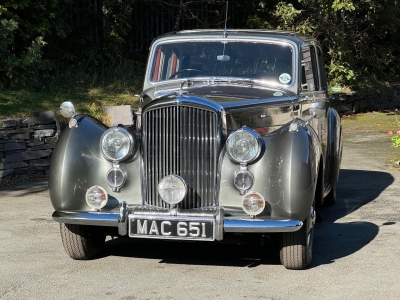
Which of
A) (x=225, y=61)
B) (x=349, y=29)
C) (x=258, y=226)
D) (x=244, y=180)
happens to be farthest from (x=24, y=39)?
(x=349, y=29)

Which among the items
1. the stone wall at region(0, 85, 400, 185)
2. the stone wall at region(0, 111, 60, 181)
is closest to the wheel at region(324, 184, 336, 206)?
the stone wall at region(0, 85, 400, 185)

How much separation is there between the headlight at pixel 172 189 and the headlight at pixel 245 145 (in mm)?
436

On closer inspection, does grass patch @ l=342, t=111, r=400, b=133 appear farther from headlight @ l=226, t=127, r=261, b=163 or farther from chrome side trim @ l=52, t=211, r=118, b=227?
chrome side trim @ l=52, t=211, r=118, b=227

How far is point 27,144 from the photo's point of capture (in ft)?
32.7

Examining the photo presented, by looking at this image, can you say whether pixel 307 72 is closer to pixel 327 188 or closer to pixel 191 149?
pixel 327 188

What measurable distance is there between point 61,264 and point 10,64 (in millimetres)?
6628

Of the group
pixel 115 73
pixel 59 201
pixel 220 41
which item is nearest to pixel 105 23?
pixel 115 73

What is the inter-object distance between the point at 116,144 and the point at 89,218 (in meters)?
0.60

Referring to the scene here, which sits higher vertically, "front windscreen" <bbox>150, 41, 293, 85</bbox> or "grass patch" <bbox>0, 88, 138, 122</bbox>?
"front windscreen" <bbox>150, 41, 293, 85</bbox>

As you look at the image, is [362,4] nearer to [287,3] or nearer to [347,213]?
[287,3]

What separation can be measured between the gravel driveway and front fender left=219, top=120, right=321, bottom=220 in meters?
0.52

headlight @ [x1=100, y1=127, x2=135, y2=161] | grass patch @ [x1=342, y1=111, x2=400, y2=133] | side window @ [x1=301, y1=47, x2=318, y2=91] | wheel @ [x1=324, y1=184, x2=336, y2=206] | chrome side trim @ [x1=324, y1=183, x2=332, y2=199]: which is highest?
side window @ [x1=301, y1=47, x2=318, y2=91]

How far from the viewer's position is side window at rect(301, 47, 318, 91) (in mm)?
7262

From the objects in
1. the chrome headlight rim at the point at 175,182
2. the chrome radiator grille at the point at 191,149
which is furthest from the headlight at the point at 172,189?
the chrome radiator grille at the point at 191,149
